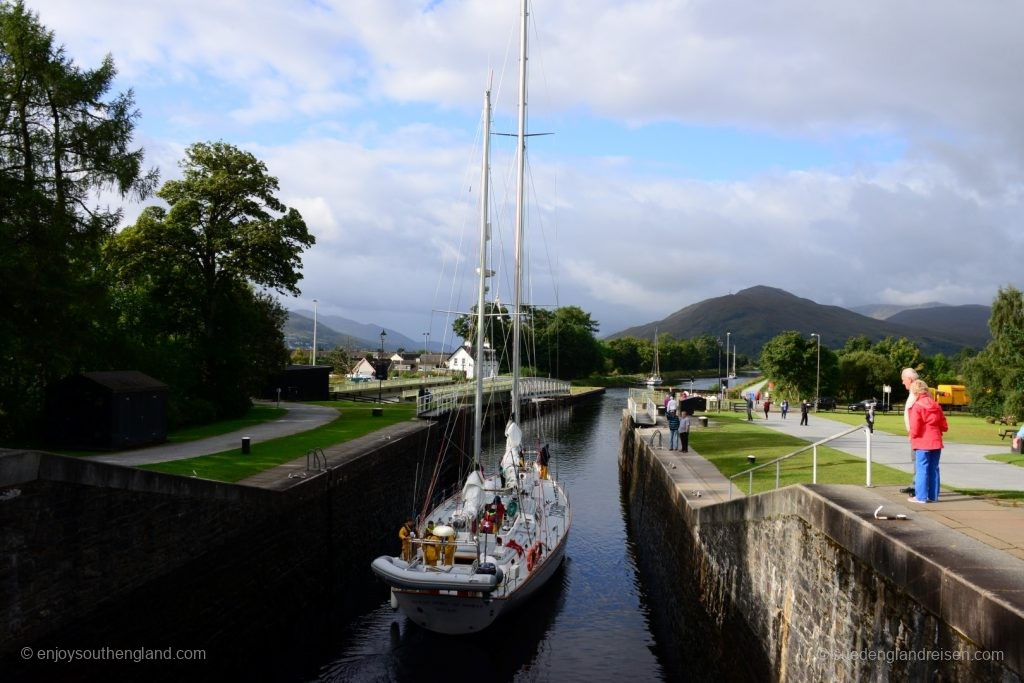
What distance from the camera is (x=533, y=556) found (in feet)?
62.9

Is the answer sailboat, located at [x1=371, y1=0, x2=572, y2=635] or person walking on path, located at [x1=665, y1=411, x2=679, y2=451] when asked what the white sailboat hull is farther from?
person walking on path, located at [x1=665, y1=411, x2=679, y2=451]

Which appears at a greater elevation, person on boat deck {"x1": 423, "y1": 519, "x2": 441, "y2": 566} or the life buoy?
person on boat deck {"x1": 423, "y1": 519, "x2": 441, "y2": 566}

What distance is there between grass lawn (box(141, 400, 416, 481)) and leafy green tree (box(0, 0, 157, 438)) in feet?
16.6

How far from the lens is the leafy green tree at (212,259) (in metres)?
35.1

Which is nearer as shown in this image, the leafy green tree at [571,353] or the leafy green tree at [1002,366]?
the leafy green tree at [1002,366]

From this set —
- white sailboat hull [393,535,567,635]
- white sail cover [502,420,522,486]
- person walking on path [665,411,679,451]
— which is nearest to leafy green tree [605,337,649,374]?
person walking on path [665,411,679,451]

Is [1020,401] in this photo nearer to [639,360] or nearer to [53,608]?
[53,608]

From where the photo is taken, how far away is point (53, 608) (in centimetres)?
1197

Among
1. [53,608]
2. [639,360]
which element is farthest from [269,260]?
[639,360]

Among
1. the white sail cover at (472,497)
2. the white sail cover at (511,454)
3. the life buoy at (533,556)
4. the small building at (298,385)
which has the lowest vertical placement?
the life buoy at (533,556)

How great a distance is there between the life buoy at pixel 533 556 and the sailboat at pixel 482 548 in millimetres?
18

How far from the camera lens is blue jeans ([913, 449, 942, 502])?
36.4 feet

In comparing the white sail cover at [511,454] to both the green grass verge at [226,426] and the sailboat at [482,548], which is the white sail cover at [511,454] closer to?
the sailboat at [482,548]

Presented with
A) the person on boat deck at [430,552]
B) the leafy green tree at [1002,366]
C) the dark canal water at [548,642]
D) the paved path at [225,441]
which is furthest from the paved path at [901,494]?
the paved path at [225,441]
